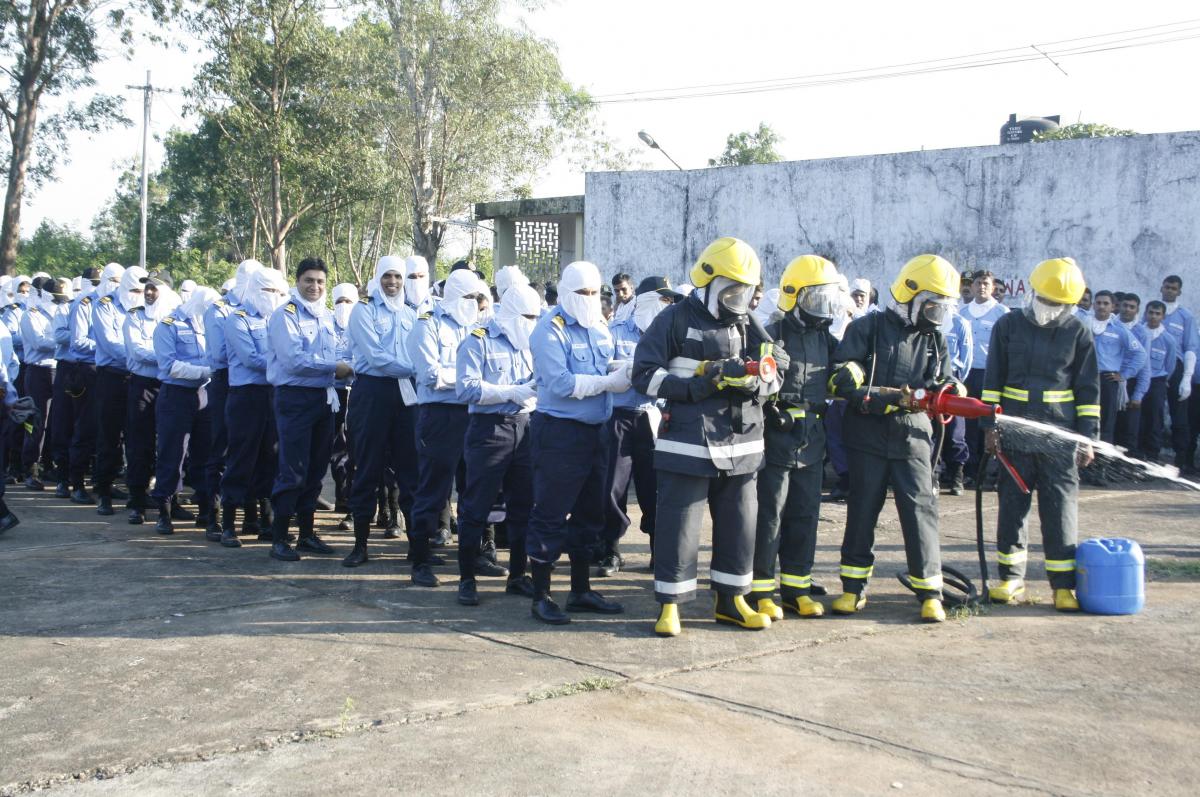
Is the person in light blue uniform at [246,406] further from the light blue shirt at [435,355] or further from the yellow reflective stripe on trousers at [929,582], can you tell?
the yellow reflective stripe on trousers at [929,582]

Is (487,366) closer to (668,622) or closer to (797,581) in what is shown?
(668,622)

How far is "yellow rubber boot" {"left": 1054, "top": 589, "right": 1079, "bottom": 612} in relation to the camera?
22.8 ft

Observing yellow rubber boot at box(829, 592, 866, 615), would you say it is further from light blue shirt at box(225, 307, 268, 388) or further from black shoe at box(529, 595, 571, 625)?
light blue shirt at box(225, 307, 268, 388)

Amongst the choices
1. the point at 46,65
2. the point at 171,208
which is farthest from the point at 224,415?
the point at 171,208

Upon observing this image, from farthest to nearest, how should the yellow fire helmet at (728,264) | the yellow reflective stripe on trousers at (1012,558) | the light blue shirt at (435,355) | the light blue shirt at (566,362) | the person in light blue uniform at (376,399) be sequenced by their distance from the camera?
1. the person in light blue uniform at (376,399)
2. the light blue shirt at (435,355)
3. the yellow reflective stripe on trousers at (1012,558)
4. the light blue shirt at (566,362)
5. the yellow fire helmet at (728,264)

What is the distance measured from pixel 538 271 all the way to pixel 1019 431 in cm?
2254

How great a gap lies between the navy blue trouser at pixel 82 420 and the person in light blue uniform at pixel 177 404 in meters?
1.75

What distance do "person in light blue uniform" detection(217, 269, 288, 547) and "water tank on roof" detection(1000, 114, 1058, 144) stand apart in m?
24.5

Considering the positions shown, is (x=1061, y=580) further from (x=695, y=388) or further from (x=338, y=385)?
(x=338, y=385)

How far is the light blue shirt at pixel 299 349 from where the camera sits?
848 cm

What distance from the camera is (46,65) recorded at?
102 feet

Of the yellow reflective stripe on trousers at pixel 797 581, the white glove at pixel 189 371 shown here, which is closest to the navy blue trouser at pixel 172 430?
the white glove at pixel 189 371

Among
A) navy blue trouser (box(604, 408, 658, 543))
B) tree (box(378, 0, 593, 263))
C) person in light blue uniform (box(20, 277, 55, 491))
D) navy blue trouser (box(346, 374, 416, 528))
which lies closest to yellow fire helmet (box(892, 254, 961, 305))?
navy blue trouser (box(604, 408, 658, 543))

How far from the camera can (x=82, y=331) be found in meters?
11.4
